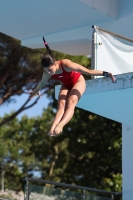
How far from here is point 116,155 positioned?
69.4ft

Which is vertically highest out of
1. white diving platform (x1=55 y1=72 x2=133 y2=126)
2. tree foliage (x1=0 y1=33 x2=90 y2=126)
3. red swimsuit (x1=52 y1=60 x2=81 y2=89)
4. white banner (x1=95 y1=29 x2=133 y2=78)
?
tree foliage (x1=0 y1=33 x2=90 y2=126)

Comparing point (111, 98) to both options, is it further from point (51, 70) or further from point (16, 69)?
point (16, 69)

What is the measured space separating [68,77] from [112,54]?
2404 mm

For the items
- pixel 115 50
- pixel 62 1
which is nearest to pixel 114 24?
pixel 62 1

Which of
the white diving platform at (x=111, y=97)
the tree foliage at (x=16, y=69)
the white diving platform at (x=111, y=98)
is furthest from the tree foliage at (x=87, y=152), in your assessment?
the white diving platform at (x=111, y=97)

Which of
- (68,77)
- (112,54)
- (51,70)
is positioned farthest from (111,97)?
(51,70)

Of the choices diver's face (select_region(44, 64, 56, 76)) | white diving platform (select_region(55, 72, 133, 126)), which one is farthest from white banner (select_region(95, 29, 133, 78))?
diver's face (select_region(44, 64, 56, 76))

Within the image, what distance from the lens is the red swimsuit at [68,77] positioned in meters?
8.02

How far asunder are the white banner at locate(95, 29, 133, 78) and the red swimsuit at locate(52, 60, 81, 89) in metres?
1.90

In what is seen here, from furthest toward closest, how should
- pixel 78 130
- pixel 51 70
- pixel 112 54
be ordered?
1. pixel 78 130
2. pixel 112 54
3. pixel 51 70

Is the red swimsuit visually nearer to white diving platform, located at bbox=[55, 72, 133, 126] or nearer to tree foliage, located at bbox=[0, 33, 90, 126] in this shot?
white diving platform, located at bbox=[55, 72, 133, 126]

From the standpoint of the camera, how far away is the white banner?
10.2 metres

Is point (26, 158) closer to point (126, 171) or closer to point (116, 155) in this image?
point (116, 155)

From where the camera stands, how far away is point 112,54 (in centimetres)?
1031
